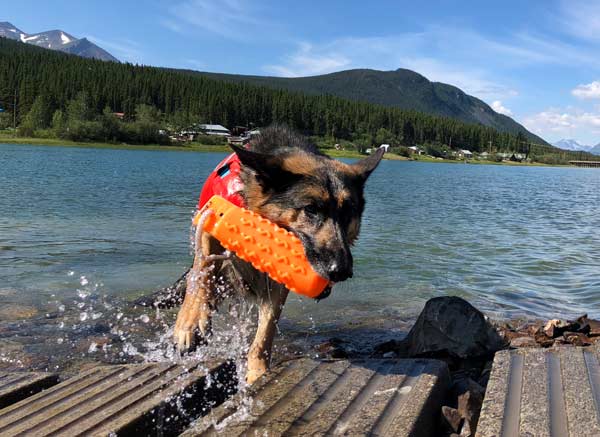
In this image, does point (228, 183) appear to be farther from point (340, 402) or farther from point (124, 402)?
point (340, 402)

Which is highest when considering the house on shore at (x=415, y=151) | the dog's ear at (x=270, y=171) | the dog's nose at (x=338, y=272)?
the house on shore at (x=415, y=151)

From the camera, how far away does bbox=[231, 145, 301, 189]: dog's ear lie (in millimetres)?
4923

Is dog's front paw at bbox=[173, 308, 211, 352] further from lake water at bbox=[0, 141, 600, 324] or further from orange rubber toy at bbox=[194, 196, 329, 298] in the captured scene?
lake water at bbox=[0, 141, 600, 324]

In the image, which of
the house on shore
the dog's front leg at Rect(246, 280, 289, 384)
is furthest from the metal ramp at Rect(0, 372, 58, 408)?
the house on shore

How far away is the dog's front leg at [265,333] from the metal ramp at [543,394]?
222cm

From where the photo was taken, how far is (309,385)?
4305 millimetres

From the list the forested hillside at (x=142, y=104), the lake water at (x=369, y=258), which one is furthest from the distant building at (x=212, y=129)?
the lake water at (x=369, y=258)

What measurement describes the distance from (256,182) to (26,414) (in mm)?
2862

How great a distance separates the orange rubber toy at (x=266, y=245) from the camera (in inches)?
175

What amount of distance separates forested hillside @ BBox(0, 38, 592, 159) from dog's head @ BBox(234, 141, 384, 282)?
116 meters

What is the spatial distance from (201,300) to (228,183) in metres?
1.41

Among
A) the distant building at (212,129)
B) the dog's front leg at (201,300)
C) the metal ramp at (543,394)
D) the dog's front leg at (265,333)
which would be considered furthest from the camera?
the distant building at (212,129)

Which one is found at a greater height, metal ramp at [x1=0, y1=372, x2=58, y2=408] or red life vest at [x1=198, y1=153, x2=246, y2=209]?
red life vest at [x1=198, y1=153, x2=246, y2=209]

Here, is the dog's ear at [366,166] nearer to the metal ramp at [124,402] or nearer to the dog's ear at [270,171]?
the dog's ear at [270,171]
